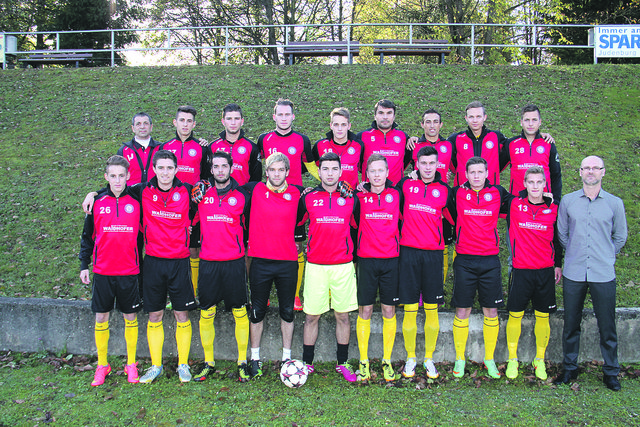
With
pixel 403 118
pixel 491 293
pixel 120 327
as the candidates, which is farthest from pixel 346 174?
pixel 403 118

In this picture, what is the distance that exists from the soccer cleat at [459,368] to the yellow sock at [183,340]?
2.86 m

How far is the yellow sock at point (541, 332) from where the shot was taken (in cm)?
466

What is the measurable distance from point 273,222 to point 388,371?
197 centimetres

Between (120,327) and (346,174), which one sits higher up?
(346,174)

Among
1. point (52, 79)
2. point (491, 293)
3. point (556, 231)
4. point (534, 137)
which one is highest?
point (52, 79)

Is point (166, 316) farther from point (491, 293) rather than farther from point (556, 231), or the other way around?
point (556, 231)

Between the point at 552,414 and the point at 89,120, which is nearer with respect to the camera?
the point at 552,414

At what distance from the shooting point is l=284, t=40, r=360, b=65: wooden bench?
14070 millimetres

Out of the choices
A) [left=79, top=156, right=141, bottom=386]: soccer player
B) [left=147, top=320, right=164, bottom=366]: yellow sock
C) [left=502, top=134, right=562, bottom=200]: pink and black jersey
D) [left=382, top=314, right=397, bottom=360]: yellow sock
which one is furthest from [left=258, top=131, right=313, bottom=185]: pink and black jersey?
[left=502, top=134, right=562, bottom=200]: pink and black jersey

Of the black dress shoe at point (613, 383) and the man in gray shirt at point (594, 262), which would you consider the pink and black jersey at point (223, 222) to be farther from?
the black dress shoe at point (613, 383)

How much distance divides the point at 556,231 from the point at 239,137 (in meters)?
3.79

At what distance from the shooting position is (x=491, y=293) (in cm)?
454

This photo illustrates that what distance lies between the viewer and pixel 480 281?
457cm

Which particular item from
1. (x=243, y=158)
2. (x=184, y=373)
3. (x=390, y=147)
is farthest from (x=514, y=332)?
(x=243, y=158)
